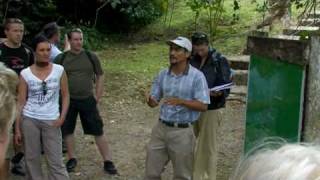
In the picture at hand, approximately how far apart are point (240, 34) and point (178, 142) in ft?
32.3

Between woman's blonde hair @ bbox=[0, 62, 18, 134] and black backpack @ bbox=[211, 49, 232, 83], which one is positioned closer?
woman's blonde hair @ bbox=[0, 62, 18, 134]

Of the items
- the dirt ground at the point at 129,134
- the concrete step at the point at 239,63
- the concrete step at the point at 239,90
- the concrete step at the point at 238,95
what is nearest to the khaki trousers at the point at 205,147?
the dirt ground at the point at 129,134

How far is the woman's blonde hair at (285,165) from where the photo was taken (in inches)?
60.5

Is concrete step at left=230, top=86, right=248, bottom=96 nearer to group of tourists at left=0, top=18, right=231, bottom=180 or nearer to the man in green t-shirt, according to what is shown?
the man in green t-shirt

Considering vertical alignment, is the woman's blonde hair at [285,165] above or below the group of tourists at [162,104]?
above

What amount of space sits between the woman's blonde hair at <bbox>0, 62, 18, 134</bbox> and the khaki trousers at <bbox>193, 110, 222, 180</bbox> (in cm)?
289

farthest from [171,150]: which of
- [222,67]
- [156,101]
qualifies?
[222,67]

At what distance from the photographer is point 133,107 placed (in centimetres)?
973

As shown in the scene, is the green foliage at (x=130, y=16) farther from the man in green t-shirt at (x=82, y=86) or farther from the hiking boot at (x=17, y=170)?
the hiking boot at (x=17, y=170)

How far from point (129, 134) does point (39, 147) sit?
2.88 m

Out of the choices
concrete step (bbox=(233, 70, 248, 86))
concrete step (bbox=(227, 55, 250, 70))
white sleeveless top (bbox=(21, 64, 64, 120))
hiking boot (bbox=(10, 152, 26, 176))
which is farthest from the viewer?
concrete step (bbox=(227, 55, 250, 70))

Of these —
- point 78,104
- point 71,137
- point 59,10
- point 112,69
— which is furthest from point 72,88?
point 59,10

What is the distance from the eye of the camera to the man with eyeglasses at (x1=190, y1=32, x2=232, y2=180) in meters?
5.57

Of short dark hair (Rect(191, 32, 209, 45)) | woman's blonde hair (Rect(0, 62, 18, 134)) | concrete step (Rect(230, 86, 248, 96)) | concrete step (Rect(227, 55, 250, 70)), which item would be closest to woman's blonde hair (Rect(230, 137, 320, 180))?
woman's blonde hair (Rect(0, 62, 18, 134))
